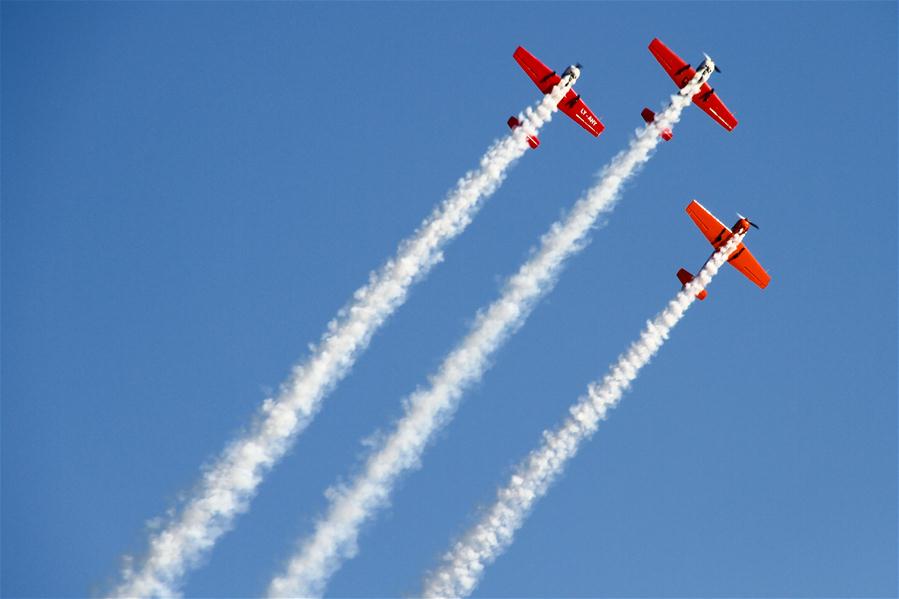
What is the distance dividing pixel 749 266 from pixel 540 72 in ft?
39.6

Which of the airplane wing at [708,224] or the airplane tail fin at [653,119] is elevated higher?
the airplane tail fin at [653,119]

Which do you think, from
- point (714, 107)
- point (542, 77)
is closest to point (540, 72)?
point (542, 77)

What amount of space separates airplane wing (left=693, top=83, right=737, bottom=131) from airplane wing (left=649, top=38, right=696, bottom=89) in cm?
101

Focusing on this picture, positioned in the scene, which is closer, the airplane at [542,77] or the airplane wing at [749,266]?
the airplane at [542,77]

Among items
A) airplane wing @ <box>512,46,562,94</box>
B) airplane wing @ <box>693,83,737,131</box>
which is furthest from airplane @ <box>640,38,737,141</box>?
airplane wing @ <box>512,46,562,94</box>

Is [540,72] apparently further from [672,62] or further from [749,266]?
[749,266]

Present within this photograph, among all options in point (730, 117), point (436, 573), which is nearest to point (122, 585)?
point (436, 573)

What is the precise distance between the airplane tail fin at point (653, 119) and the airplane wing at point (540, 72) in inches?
150

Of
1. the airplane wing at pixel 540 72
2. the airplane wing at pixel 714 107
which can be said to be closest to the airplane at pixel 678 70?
the airplane wing at pixel 714 107

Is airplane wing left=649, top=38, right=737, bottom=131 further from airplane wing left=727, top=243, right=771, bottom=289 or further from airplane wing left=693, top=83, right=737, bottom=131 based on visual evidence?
airplane wing left=727, top=243, right=771, bottom=289

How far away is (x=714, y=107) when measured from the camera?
247 feet

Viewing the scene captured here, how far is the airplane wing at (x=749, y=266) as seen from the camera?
242 feet

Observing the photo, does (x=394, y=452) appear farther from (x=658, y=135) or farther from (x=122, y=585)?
(x=658, y=135)

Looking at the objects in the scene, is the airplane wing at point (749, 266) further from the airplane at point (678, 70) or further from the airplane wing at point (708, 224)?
the airplane at point (678, 70)
